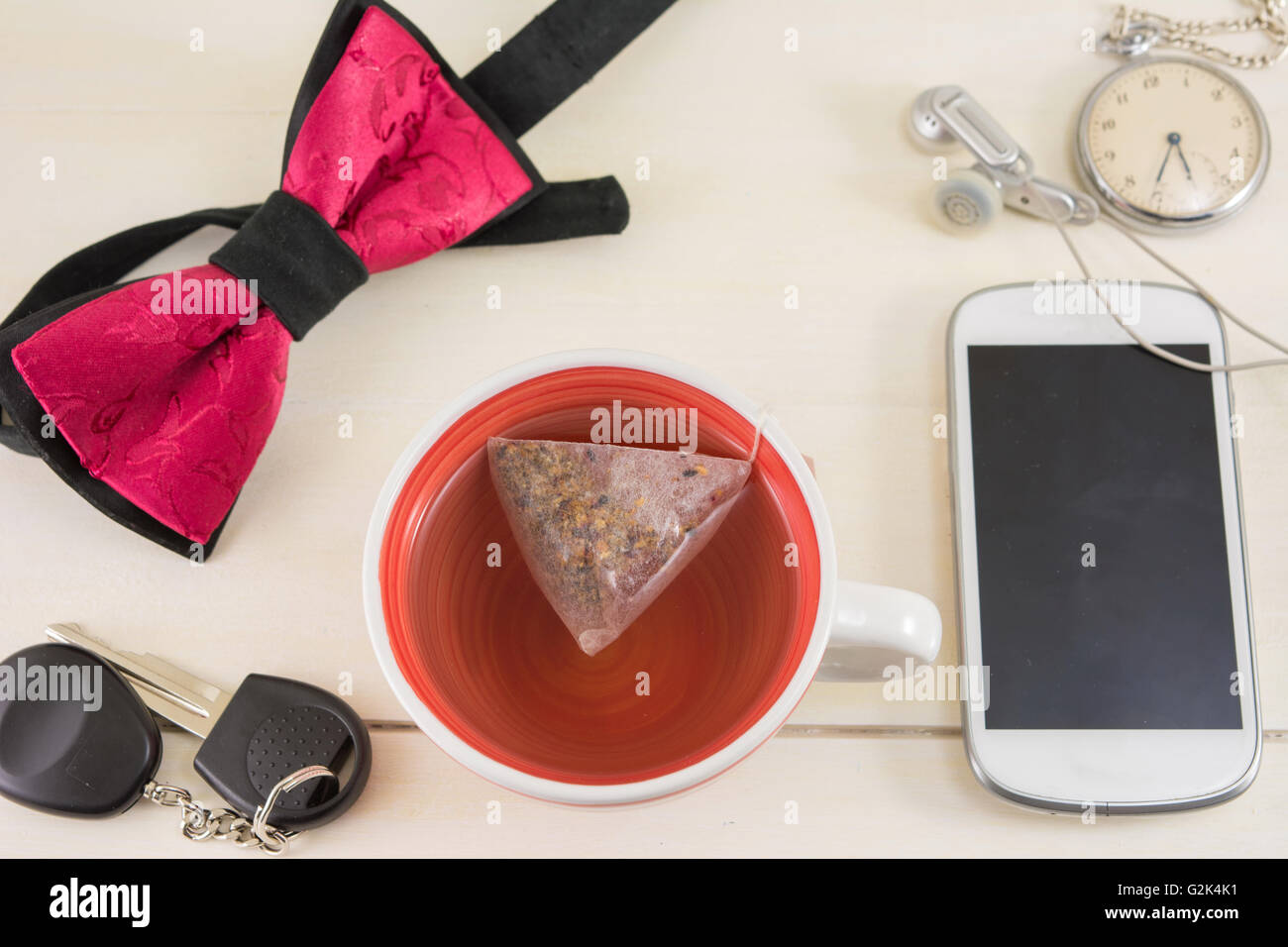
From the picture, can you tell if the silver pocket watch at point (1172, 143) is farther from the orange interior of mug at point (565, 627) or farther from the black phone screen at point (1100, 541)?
the orange interior of mug at point (565, 627)

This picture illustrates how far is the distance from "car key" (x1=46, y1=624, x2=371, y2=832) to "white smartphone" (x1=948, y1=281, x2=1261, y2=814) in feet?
1.05

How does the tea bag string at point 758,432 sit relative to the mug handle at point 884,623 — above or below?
above

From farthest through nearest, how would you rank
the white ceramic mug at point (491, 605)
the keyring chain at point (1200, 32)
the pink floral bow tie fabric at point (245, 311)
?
the keyring chain at point (1200, 32) → the pink floral bow tie fabric at point (245, 311) → the white ceramic mug at point (491, 605)

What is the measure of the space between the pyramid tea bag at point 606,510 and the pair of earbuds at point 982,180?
265mm

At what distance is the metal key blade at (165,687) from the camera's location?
0.49m

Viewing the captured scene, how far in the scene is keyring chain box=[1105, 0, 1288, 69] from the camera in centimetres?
56

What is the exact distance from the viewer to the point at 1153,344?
0.52 meters

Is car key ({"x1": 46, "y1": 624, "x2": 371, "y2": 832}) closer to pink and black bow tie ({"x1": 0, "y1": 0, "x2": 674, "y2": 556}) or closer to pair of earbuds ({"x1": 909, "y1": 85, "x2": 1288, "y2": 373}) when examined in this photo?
pink and black bow tie ({"x1": 0, "y1": 0, "x2": 674, "y2": 556})

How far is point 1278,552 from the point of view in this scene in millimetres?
520

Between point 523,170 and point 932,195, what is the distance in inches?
9.1

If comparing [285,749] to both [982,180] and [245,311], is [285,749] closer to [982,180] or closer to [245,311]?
[245,311]

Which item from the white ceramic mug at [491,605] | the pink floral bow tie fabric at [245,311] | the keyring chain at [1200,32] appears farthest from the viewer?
the keyring chain at [1200,32]

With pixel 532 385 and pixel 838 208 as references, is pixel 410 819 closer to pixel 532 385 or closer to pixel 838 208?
pixel 532 385

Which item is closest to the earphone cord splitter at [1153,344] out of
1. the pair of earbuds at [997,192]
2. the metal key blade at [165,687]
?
the pair of earbuds at [997,192]
